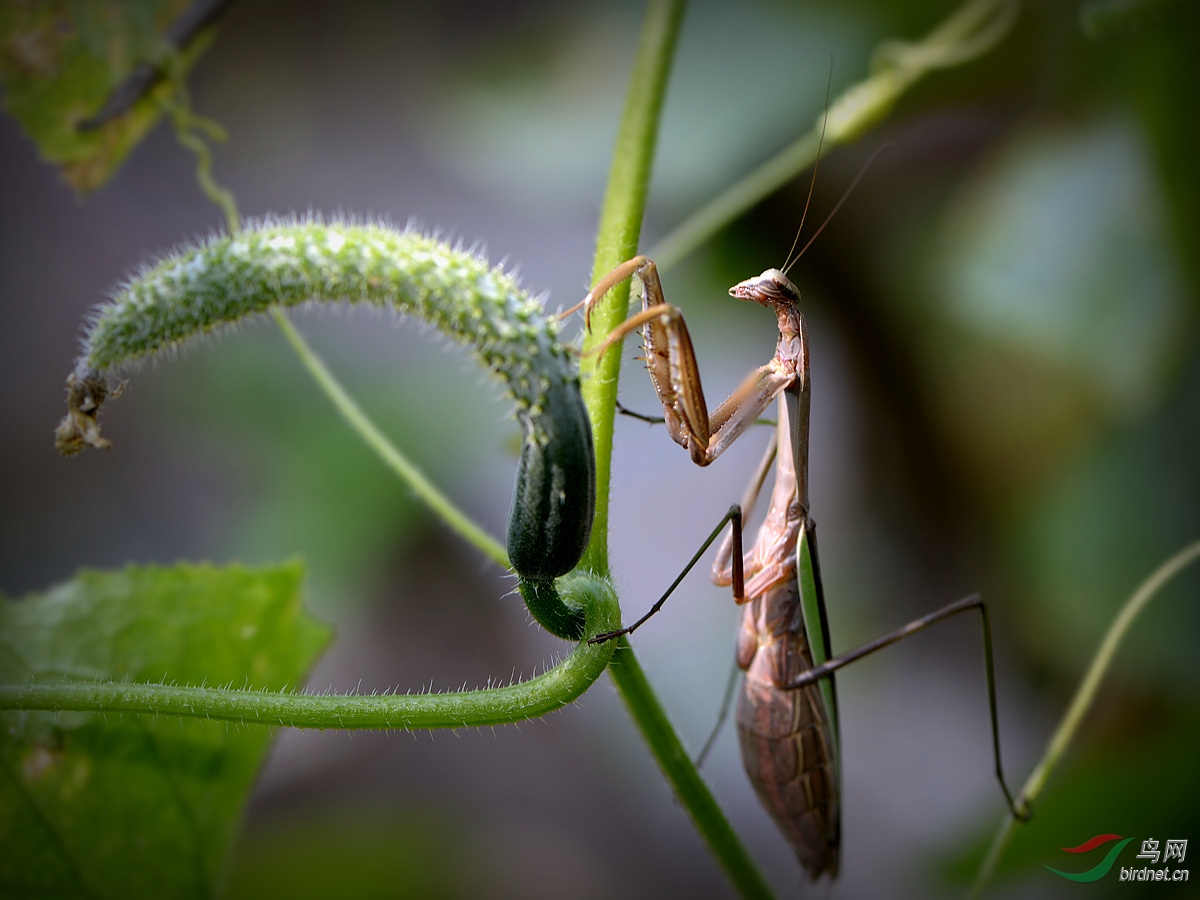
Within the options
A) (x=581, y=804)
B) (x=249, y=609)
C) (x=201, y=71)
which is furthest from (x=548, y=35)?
(x=581, y=804)

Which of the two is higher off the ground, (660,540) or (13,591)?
(13,591)

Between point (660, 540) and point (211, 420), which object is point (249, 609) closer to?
point (211, 420)

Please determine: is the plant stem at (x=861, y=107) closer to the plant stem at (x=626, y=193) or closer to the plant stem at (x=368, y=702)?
the plant stem at (x=626, y=193)

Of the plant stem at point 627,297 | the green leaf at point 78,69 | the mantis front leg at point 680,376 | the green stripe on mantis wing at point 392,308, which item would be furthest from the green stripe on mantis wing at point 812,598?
the green leaf at point 78,69

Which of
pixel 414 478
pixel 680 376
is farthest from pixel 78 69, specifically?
pixel 680 376

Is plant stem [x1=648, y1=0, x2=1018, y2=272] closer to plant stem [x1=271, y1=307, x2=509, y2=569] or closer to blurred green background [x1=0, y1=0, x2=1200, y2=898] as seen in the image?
blurred green background [x1=0, y1=0, x2=1200, y2=898]

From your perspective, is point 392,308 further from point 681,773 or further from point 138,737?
point 138,737
